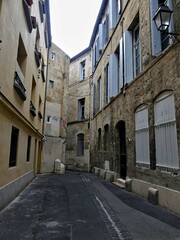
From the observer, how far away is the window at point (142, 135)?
23.7 ft

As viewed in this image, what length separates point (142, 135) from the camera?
756 centimetres

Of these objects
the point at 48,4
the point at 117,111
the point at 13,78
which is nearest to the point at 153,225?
the point at 13,78

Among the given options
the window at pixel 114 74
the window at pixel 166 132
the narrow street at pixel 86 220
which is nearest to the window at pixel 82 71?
the window at pixel 114 74

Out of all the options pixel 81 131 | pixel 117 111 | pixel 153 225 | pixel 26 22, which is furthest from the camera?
pixel 81 131

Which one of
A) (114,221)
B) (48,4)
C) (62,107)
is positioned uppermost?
(48,4)

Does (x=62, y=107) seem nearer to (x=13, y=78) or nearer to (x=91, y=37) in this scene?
(x=91, y=37)

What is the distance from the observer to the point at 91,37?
1834 centimetres

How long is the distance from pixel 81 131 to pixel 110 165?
7.81 metres

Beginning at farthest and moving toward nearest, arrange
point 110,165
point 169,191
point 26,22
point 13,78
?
1. point 110,165
2. point 26,22
3. point 13,78
4. point 169,191

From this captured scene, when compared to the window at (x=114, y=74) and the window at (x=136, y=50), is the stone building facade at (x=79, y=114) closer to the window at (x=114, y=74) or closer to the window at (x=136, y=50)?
the window at (x=114, y=74)

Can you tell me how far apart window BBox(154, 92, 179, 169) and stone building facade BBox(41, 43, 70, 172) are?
34.5 ft

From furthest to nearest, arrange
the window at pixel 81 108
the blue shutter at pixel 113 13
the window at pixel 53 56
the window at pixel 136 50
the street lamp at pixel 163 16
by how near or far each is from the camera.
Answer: the window at pixel 81 108 → the window at pixel 53 56 → the blue shutter at pixel 113 13 → the window at pixel 136 50 → the street lamp at pixel 163 16

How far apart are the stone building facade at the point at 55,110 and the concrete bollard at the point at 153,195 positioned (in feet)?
33.6

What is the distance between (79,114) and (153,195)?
47.9 ft
